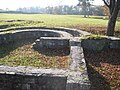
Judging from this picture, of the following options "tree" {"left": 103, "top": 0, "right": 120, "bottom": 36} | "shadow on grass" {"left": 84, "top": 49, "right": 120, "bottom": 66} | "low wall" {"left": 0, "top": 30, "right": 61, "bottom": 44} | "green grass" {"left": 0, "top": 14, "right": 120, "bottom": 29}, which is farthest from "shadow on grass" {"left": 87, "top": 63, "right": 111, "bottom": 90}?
"green grass" {"left": 0, "top": 14, "right": 120, "bottom": 29}

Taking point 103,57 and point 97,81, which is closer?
point 97,81

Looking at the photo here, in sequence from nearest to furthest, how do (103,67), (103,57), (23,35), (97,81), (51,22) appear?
(97,81) < (103,67) < (103,57) < (23,35) < (51,22)

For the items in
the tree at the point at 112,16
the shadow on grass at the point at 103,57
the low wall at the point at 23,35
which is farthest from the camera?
the tree at the point at 112,16

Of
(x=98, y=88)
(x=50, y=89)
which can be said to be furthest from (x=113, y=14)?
(x=50, y=89)

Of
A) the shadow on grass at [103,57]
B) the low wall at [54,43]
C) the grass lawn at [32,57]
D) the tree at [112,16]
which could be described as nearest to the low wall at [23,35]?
the grass lawn at [32,57]

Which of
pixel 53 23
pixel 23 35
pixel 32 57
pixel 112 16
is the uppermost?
pixel 112 16

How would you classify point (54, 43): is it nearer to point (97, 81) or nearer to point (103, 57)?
point (103, 57)

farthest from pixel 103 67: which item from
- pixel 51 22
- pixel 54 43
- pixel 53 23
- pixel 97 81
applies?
pixel 51 22

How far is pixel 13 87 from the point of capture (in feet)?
19.7

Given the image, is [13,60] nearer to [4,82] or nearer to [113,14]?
[4,82]

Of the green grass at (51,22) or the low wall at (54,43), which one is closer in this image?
the low wall at (54,43)

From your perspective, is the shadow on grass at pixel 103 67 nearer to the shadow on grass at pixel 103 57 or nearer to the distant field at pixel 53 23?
the shadow on grass at pixel 103 57

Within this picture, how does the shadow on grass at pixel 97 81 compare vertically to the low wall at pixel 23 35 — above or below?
below

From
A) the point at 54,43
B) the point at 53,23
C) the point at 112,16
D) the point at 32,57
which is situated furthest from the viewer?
the point at 53,23
